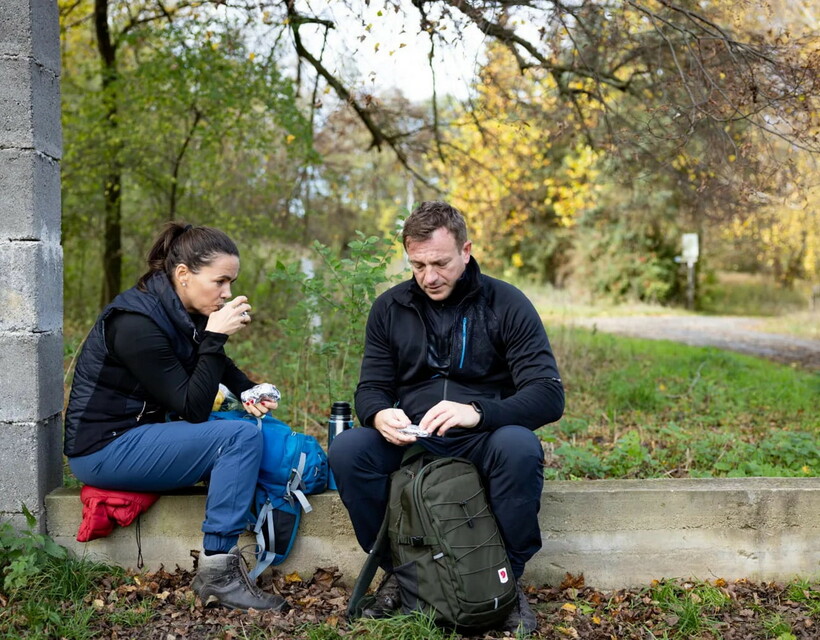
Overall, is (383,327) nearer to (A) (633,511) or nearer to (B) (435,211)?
(B) (435,211)

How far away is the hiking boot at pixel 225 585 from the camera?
3025mm

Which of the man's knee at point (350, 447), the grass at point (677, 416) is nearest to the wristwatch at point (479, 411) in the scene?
the man's knee at point (350, 447)

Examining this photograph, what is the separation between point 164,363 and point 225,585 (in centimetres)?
89

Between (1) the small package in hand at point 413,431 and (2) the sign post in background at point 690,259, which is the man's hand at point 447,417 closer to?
(1) the small package in hand at point 413,431

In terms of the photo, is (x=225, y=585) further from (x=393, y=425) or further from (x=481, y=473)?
(x=481, y=473)

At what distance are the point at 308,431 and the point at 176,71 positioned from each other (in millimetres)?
4700

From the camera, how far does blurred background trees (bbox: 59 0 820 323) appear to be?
5.21 meters

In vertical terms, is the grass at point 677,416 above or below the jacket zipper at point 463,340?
below

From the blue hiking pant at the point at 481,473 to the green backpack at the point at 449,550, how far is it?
7 centimetres

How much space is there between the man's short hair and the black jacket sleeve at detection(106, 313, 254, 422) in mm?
875

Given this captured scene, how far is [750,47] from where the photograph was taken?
4773 millimetres

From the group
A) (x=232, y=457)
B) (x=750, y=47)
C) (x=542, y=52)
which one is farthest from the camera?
(x=542, y=52)

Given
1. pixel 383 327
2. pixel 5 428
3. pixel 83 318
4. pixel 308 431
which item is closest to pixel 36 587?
pixel 5 428

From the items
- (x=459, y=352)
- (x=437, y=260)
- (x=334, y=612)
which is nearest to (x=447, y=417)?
(x=459, y=352)
